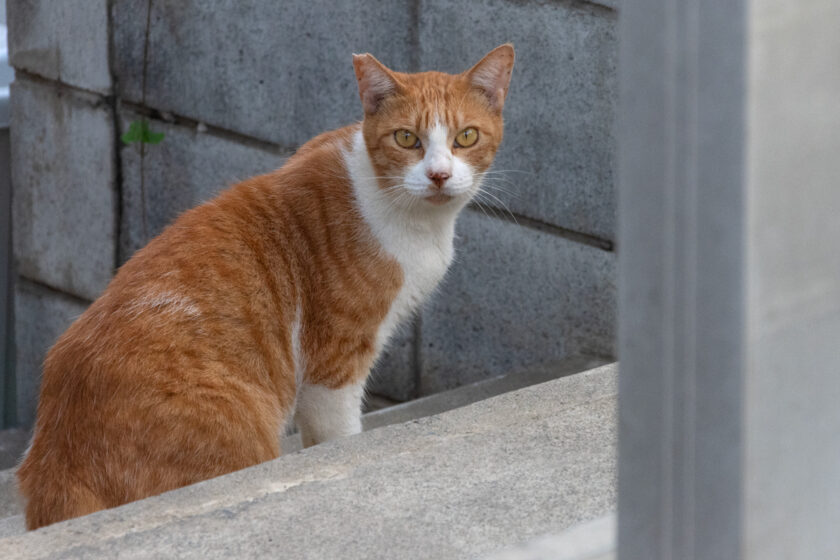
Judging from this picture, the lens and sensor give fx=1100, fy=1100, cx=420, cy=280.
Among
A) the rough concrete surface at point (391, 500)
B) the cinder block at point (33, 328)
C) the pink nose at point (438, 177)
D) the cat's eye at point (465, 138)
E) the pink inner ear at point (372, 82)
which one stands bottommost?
the cinder block at point (33, 328)

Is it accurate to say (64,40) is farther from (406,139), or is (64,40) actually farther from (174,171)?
(406,139)

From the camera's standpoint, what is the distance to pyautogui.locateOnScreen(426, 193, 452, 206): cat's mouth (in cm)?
279

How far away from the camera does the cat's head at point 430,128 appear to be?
278 cm

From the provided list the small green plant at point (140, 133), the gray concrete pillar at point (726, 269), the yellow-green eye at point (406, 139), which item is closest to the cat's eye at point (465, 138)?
the yellow-green eye at point (406, 139)

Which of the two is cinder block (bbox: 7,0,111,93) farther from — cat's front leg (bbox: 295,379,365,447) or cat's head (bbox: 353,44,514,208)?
cat's front leg (bbox: 295,379,365,447)

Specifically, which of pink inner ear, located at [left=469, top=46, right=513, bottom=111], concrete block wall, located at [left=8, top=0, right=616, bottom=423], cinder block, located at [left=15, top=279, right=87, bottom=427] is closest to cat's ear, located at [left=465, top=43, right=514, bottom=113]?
pink inner ear, located at [left=469, top=46, right=513, bottom=111]

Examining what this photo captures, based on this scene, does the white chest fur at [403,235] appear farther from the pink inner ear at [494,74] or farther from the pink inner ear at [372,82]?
the pink inner ear at [494,74]

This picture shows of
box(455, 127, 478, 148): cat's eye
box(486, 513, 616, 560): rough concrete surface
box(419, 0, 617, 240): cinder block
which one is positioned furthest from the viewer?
box(419, 0, 617, 240): cinder block

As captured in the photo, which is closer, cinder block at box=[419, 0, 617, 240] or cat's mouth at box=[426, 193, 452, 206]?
cat's mouth at box=[426, 193, 452, 206]

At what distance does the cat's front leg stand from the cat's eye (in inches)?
26.2

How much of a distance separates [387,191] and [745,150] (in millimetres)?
2060

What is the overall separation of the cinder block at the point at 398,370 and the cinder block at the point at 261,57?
87 cm

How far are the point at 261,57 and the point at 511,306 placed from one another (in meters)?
1.50

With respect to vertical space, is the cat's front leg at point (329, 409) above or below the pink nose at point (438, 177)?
below
